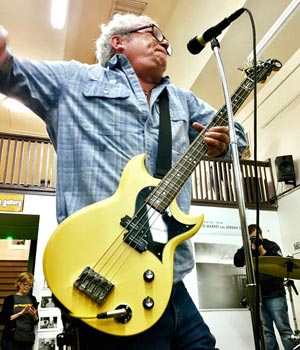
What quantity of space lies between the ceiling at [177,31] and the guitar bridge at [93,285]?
4966 mm

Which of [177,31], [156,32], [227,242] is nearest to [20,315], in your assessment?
[227,242]

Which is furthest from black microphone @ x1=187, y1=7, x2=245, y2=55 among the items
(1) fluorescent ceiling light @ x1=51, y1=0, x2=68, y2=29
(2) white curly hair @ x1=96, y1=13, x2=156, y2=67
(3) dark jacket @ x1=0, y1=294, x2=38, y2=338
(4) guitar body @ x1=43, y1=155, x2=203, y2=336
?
(1) fluorescent ceiling light @ x1=51, y1=0, x2=68, y2=29

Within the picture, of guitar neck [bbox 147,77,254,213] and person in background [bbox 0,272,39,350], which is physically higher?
guitar neck [bbox 147,77,254,213]

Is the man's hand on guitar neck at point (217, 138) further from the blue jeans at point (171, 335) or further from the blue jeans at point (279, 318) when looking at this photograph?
the blue jeans at point (279, 318)

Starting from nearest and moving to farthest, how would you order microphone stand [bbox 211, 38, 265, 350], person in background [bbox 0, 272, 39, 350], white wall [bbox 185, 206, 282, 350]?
microphone stand [bbox 211, 38, 265, 350], person in background [bbox 0, 272, 39, 350], white wall [bbox 185, 206, 282, 350]

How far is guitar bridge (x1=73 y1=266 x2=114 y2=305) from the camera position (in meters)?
0.84

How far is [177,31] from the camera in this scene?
7.04 meters

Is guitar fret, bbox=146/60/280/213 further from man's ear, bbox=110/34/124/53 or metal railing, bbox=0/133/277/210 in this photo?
metal railing, bbox=0/133/277/210

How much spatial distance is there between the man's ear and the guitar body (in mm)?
721

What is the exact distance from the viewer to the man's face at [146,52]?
54.0 inches

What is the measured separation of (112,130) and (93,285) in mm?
499

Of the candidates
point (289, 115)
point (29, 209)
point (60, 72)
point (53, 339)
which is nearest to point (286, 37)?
point (289, 115)

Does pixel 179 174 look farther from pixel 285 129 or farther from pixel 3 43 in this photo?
pixel 285 129

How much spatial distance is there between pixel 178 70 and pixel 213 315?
184 inches
